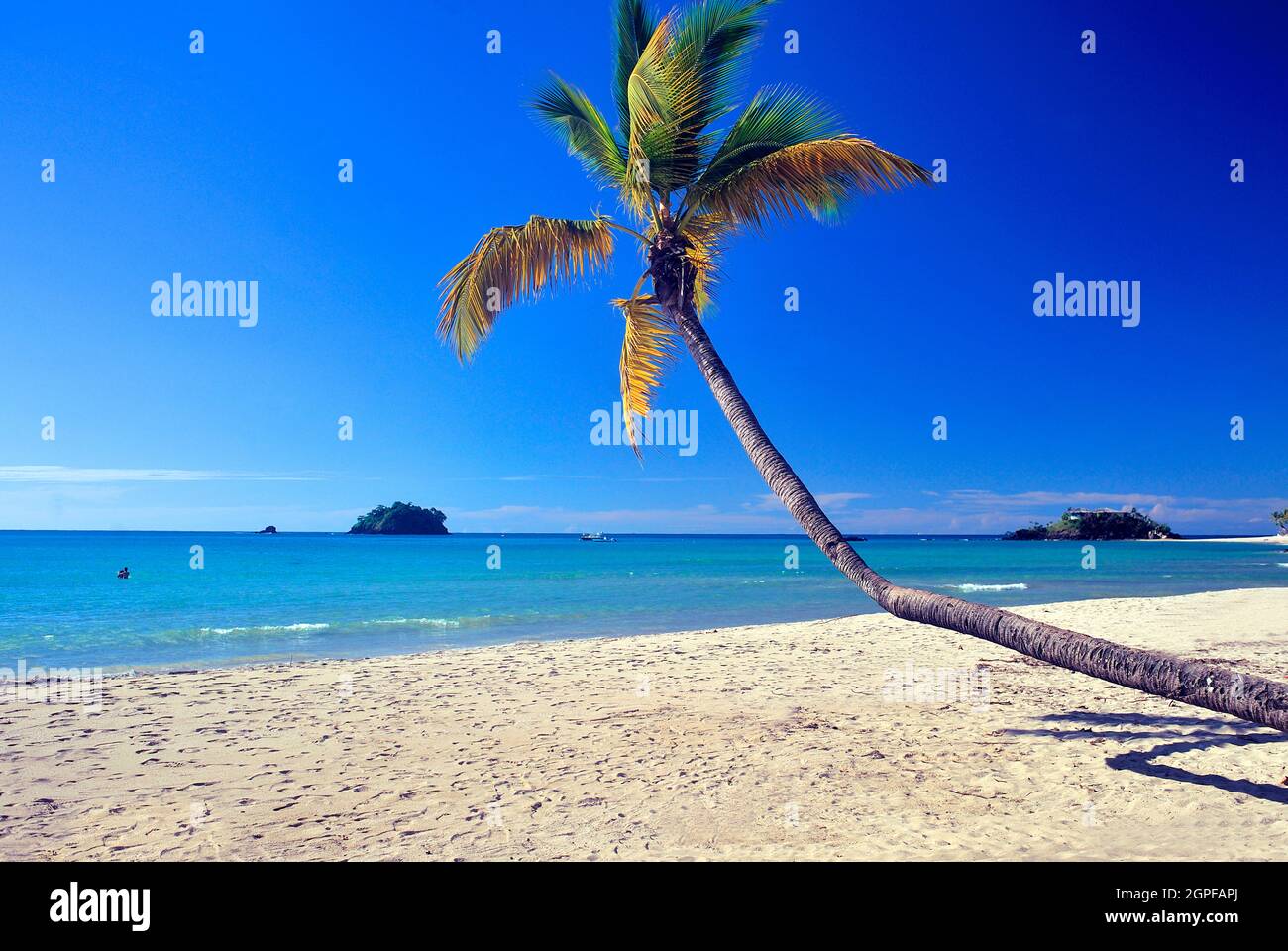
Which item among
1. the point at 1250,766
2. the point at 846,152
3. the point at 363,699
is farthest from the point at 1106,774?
the point at 363,699

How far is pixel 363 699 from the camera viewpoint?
962cm

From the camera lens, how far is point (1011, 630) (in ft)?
15.7

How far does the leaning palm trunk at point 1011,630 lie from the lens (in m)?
3.88

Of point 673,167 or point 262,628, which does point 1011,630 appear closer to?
point 673,167

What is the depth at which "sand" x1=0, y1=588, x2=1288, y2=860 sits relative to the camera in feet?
16.3

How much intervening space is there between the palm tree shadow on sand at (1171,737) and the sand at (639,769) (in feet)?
0.10

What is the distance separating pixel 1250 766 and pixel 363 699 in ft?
29.8

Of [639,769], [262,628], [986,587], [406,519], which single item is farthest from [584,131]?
[406,519]

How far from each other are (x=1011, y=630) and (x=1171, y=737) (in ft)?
12.5

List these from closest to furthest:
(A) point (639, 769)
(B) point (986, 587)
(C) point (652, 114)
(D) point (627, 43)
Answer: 1. (A) point (639, 769)
2. (C) point (652, 114)
3. (D) point (627, 43)
4. (B) point (986, 587)

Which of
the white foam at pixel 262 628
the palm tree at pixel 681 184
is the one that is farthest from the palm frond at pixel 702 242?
the white foam at pixel 262 628

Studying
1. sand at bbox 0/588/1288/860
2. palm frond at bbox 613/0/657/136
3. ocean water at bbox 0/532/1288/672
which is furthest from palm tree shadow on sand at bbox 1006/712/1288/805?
ocean water at bbox 0/532/1288/672

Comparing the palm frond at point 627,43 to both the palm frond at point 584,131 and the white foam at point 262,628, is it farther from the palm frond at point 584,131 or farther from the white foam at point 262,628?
the white foam at point 262,628
